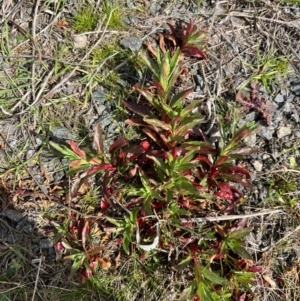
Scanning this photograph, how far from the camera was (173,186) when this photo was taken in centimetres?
290

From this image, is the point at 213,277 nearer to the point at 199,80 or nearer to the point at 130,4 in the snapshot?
the point at 199,80

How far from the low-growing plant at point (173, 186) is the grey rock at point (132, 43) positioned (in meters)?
0.25

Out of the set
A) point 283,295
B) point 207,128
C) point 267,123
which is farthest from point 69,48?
point 283,295

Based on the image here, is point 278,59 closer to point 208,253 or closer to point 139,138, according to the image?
point 139,138

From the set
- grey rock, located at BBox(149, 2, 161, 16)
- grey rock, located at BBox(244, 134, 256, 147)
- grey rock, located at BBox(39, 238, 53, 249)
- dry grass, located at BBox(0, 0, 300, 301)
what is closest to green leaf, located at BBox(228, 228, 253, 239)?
dry grass, located at BBox(0, 0, 300, 301)

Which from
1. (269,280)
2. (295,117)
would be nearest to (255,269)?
(269,280)

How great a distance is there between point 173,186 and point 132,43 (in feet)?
3.13

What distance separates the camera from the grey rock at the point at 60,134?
10.3 feet

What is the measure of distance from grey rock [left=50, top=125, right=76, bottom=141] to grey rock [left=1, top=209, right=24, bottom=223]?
0.49 metres

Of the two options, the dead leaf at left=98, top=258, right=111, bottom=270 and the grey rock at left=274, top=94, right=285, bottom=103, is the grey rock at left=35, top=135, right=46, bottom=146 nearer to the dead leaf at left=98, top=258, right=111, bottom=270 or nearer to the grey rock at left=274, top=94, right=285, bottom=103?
the dead leaf at left=98, top=258, right=111, bottom=270

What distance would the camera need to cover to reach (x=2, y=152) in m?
3.14

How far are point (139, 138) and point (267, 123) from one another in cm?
77

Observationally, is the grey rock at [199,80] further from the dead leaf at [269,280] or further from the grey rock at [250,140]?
the dead leaf at [269,280]

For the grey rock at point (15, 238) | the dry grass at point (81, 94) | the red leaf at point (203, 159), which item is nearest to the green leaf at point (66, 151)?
the dry grass at point (81, 94)
